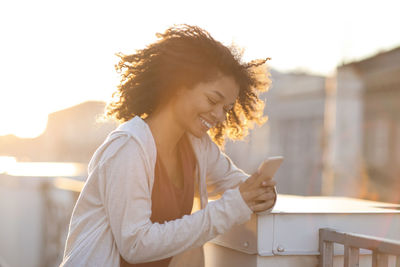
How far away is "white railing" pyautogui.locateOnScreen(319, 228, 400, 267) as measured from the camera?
4.81ft

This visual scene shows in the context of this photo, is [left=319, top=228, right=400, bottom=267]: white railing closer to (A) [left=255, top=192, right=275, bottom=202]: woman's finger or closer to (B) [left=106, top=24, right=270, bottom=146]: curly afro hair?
(A) [left=255, top=192, right=275, bottom=202]: woman's finger

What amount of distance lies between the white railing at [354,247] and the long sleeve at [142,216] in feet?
1.06

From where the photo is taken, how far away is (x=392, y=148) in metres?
13.0

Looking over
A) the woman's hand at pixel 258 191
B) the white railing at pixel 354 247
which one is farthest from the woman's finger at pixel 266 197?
the white railing at pixel 354 247

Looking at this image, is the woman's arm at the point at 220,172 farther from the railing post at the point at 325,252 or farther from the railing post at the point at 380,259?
the railing post at the point at 380,259

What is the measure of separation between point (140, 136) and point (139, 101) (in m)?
0.33

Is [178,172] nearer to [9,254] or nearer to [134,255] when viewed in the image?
[134,255]

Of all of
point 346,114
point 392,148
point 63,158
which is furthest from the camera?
point 63,158

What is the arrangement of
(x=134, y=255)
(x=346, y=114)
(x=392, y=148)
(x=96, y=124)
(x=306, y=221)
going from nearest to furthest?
1. (x=134, y=255)
2. (x=306, y=221)
3. (x=96, y=124)
4. (x=392, y=148)
5. (x=346, y=114)

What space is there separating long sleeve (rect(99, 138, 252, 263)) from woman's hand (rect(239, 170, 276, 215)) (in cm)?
3

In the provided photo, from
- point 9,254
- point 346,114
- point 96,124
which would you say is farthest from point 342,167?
point 96,124

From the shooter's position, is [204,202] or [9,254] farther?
[9,254]

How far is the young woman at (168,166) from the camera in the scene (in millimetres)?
1605

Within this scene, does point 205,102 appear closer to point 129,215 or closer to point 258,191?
point 258,191
